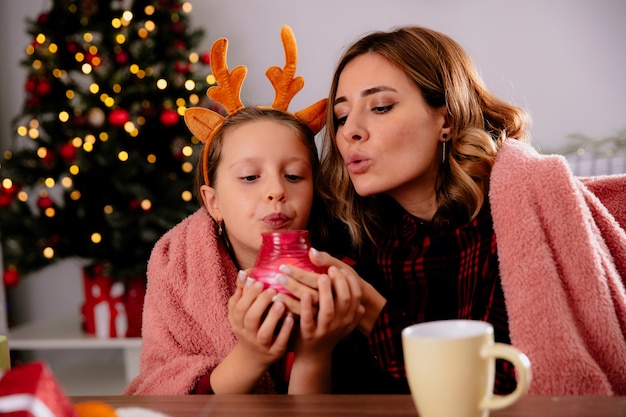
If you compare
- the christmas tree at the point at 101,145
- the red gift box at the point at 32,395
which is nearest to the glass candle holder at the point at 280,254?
the red gift box at the point at 32,395

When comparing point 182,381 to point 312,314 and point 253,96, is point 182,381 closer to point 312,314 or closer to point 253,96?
point 312,314

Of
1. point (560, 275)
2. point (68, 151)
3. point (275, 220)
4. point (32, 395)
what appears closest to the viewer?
point (32, 395)

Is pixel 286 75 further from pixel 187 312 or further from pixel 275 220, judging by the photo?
pixel 187 312

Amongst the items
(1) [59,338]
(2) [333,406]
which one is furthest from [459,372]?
(1) [59,338]

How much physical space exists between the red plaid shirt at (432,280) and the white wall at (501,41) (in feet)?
6.23

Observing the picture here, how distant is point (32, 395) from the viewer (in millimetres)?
503

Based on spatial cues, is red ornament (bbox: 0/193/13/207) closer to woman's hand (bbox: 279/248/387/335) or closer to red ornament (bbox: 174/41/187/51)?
red ornament (bbox: 174/41/187/51)

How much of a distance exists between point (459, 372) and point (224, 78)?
1043mm

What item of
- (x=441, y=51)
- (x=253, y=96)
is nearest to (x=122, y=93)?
(x=253, y=96)

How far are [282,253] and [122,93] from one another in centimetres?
211

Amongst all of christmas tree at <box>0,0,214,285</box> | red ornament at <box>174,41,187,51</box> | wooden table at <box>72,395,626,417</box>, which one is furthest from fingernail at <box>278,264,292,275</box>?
red ornament at <box>174,41,187,51</box>

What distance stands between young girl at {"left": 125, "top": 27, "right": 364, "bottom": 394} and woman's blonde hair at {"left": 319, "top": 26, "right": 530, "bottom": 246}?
76mm

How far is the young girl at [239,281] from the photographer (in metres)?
1.09

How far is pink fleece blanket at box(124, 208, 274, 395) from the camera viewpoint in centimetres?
125
